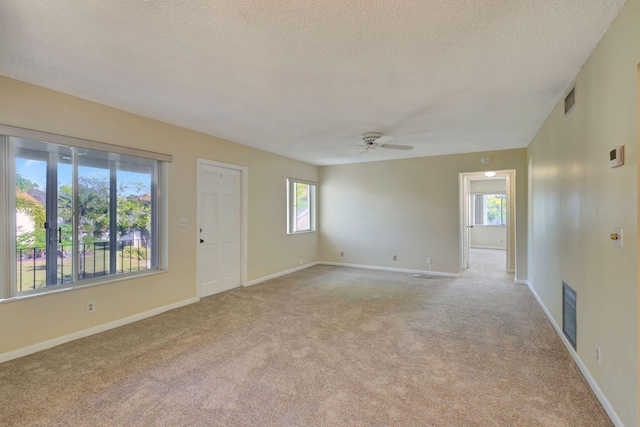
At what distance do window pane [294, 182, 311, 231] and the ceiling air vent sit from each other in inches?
189

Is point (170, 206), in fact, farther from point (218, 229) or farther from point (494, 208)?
point (494, 208)

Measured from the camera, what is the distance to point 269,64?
233 cm

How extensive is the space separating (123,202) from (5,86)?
142 centimetres

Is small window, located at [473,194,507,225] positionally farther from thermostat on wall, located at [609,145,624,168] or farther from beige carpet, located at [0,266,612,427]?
thermostat on wall, located at [609,145,624,168]

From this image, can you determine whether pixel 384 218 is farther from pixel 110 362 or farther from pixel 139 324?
pixel 110 362

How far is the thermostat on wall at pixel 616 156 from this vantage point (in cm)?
169

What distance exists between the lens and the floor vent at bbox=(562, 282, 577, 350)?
261cm

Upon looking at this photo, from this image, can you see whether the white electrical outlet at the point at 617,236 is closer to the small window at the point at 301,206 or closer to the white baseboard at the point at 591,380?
the white baseboard at the point at 591,380

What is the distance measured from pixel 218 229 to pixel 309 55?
328 centimetres

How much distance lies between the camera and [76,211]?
3088mm

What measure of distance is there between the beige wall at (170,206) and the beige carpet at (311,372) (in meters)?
0.27

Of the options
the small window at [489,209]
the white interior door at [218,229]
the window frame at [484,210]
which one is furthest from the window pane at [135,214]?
the small window at [489,209]

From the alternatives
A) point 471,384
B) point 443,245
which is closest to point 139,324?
point 471,384

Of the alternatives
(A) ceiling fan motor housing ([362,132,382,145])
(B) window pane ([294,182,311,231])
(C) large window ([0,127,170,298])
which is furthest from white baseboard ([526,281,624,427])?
(B) window pane ([294,182,311,231])
